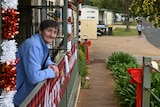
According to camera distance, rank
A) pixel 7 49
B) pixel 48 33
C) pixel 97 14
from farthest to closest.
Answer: pixel 97 14, pixel 48 33, pixel 7 49

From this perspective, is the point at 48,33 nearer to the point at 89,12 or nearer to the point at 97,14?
the point at 89,12

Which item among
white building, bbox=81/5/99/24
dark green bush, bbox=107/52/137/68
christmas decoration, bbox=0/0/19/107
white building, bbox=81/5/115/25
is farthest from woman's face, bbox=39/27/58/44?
white building, bbox=81/5/99/24

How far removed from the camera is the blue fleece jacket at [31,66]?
138 inches

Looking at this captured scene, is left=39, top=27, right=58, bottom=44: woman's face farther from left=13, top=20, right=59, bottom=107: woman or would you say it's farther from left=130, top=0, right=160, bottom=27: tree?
left=130, top=0, right=160, bottom=27: tree

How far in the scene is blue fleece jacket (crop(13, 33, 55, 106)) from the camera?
138 inches

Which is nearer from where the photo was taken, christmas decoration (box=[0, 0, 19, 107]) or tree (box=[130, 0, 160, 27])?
christmas decoration (box=[0, 0, 19, 107])

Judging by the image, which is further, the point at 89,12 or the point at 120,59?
the point at 89,12

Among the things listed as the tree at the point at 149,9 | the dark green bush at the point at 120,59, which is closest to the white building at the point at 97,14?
the tree at the point at 149,9

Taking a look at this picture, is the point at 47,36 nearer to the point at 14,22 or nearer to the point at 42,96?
the point at 42,96

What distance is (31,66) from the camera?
3486mm

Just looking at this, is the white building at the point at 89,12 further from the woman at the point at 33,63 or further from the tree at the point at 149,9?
the woman at the point at 33,63

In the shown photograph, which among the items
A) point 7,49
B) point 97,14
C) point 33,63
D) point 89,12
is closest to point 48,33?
point 33,63

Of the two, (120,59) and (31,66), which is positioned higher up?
(31,66)

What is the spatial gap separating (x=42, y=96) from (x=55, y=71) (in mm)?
513
